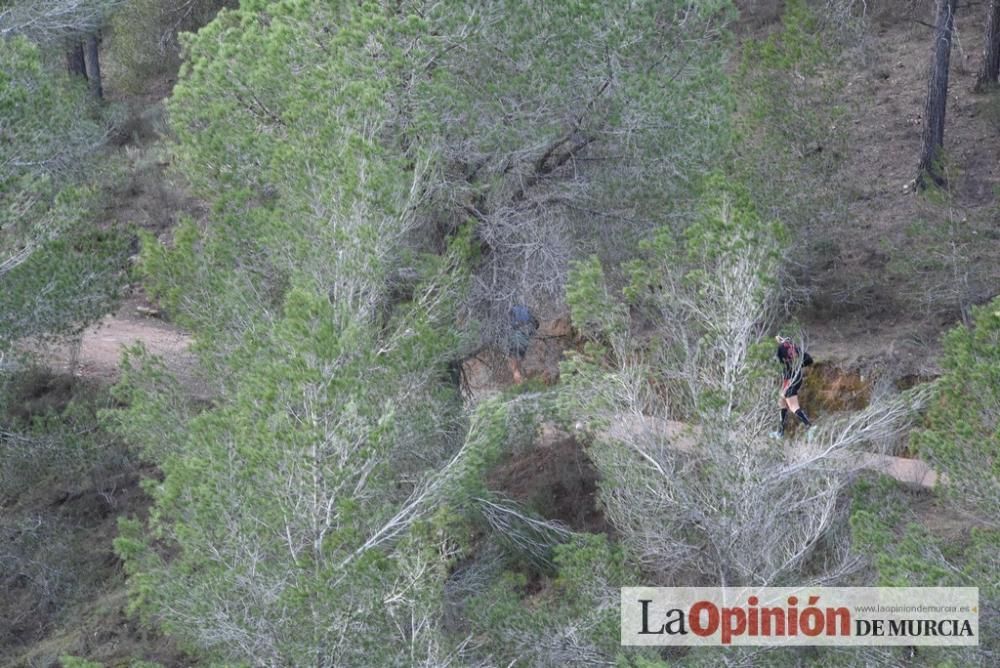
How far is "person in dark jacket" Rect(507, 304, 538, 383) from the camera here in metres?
13.0

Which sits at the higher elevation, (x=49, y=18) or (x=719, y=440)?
(x=49, y=18)

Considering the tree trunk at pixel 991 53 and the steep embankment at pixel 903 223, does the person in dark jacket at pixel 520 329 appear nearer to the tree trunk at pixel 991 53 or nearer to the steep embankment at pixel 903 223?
the steep embankment at pixel 903 223

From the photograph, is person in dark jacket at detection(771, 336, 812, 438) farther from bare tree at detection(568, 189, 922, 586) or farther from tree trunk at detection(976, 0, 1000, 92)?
tree trunk at detection(976, 0, 1000, 92)

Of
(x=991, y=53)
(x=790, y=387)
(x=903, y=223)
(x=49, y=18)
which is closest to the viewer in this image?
(x=790, y=387)

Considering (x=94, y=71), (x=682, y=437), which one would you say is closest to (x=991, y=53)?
(x=682, y=437)

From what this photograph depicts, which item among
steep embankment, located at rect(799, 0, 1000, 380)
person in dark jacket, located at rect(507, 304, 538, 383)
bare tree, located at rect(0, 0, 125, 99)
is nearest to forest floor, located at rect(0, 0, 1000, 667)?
steep embankment, located at rect(799, 0, 1000, 380)

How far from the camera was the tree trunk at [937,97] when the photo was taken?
1750 cm

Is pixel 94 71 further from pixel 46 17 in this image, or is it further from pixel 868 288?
pixel 868 288

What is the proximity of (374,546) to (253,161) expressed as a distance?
5.01 metres

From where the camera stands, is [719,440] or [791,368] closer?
[719,440]

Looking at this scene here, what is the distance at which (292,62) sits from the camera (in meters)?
12.2

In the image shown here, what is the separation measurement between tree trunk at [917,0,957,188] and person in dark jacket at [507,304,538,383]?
7.13m

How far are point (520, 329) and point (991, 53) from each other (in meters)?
12.3

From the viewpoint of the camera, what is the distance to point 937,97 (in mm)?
18281
